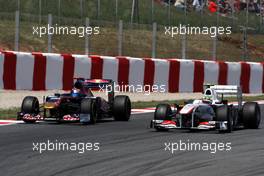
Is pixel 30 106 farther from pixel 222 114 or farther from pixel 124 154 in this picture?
pixel 124 154

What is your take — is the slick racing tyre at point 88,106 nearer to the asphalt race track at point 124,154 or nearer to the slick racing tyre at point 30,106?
A: the asphalt race track at point 124,154

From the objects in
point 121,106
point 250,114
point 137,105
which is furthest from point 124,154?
point 137,105

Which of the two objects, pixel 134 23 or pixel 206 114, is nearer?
pixel 206 114

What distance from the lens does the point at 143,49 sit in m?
27.1

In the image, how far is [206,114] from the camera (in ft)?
45.8

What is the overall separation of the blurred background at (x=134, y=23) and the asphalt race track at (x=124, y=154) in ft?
23.3

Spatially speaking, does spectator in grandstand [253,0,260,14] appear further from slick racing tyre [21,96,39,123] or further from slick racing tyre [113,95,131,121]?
slick racing tyre [21,96,39,123]

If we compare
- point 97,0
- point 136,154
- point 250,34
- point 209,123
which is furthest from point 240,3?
point 136,154

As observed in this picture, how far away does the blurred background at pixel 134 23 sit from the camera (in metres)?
25.1

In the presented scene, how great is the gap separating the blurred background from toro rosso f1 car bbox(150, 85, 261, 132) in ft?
23.3

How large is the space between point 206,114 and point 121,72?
8.59 m

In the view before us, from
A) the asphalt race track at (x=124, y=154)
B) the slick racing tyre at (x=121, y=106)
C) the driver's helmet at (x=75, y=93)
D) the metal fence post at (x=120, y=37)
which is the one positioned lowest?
the asphalt race track at (x=124, y=154)

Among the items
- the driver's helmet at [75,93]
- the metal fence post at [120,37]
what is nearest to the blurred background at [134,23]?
the metal fence post at [120,37]

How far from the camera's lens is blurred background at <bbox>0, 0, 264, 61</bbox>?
82.2ft
